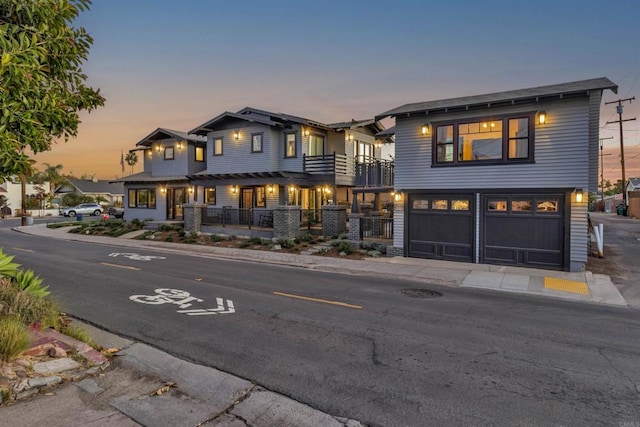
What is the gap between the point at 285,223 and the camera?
68.5ft

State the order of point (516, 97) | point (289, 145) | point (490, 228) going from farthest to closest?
point (289, 145), point (490, 228), point (516, 97)

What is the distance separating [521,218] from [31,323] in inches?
601

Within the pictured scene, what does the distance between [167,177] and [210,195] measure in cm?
464

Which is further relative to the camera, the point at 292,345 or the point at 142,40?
the point at 142,40

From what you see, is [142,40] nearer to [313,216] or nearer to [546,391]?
[313,216]

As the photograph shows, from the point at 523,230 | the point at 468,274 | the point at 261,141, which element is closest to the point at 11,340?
the point at 468,274

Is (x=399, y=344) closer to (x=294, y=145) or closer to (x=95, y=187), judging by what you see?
(x=294, y=145)

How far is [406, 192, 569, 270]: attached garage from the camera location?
45.9 feet

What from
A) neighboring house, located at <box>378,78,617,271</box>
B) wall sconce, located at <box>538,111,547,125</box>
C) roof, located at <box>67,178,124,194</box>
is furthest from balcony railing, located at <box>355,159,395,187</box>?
roof, located at <box>67,178,124,194</box>

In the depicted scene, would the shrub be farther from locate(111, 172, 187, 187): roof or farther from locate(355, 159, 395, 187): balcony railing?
locate(111, 172, 187, 187): roof

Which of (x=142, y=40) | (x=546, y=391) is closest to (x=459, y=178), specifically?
(x=546, y=391)

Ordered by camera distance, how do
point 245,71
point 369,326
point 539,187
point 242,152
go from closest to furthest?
point 369,326 < point 539,187 < point 242,152 < point 245,71

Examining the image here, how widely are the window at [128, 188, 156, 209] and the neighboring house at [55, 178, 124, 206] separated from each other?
4308cm

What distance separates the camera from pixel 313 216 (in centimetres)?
2478
